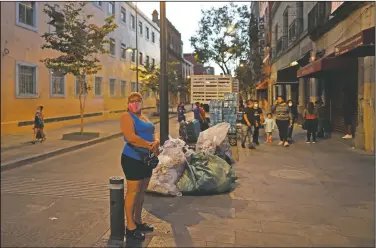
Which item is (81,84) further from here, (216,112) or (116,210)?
(116,210)

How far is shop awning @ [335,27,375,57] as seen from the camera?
812 centimetres

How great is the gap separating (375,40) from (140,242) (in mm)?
6722

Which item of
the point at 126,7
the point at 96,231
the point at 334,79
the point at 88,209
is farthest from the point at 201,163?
the point at 126,7

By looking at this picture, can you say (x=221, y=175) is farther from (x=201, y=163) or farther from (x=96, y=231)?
(x=96, y=231)

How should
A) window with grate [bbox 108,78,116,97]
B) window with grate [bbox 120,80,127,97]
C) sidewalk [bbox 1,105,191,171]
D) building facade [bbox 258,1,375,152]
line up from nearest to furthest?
sidewalk [bbox 1,105,191,171] → building facade [bbox 258,1,375,152] → window with grate [bbox 108,78,116,97] → window with grate [bbox 120,80,127,97]

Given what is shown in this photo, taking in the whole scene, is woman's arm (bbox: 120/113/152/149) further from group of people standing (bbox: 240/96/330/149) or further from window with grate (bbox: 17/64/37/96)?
window with grate (bbox: 17/64/37/96)

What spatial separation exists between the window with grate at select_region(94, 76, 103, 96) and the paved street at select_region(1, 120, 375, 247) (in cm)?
→ 1761

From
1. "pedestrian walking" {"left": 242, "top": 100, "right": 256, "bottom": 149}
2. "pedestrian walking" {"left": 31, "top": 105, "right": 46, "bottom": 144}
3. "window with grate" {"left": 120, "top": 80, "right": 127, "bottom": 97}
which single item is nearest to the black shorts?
"pedestrian walking" {"left": 242, "top": 100, "right": 256, "bottom": 149}

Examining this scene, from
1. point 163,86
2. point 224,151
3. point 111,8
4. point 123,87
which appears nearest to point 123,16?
point 111,8

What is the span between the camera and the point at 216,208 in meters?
5.35

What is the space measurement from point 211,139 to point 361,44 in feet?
12.7

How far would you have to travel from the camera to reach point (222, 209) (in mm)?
5305

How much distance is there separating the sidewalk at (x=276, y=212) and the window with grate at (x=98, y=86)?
1934 cm

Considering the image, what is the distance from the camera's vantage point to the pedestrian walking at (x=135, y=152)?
13.5ft
